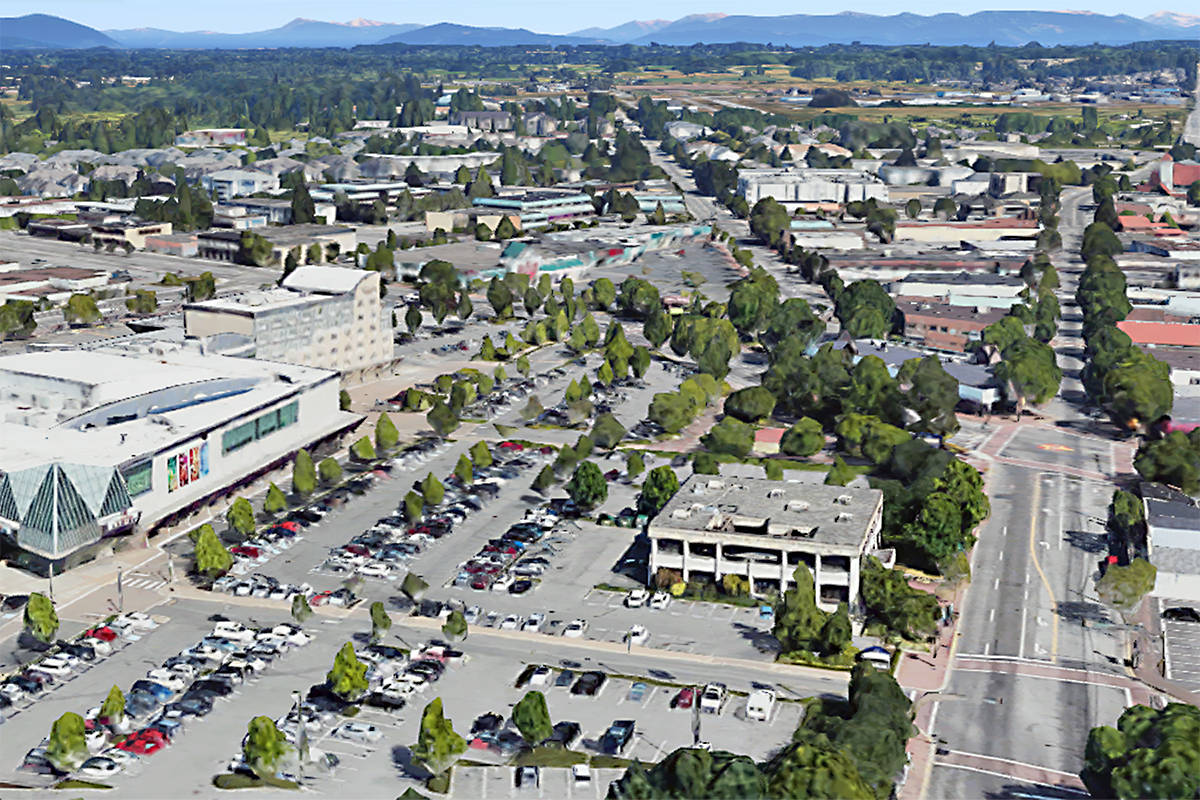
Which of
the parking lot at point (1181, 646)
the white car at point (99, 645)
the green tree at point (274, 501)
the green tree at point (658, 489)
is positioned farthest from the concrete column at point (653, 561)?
the white car at point (99, 645)

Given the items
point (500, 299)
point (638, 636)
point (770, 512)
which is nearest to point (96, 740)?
point (638, 636)

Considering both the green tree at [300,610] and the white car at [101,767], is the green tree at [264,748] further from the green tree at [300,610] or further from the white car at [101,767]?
the green tree at [300,610]

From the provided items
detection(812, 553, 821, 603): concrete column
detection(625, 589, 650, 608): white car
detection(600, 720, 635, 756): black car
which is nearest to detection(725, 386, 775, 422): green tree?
detection(812, 553, 821, 603): concrete column

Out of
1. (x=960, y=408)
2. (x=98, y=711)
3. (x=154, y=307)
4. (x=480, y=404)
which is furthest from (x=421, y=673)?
(x=154, y=307)

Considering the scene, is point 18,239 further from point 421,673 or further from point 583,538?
point 421,673

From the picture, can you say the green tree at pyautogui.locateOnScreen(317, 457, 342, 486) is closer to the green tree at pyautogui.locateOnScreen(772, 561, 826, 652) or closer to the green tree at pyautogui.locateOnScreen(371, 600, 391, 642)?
the green tree at pyautogui.locateOnScreen(371, 600, 391, 642)

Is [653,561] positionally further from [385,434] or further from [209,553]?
[385,434]
